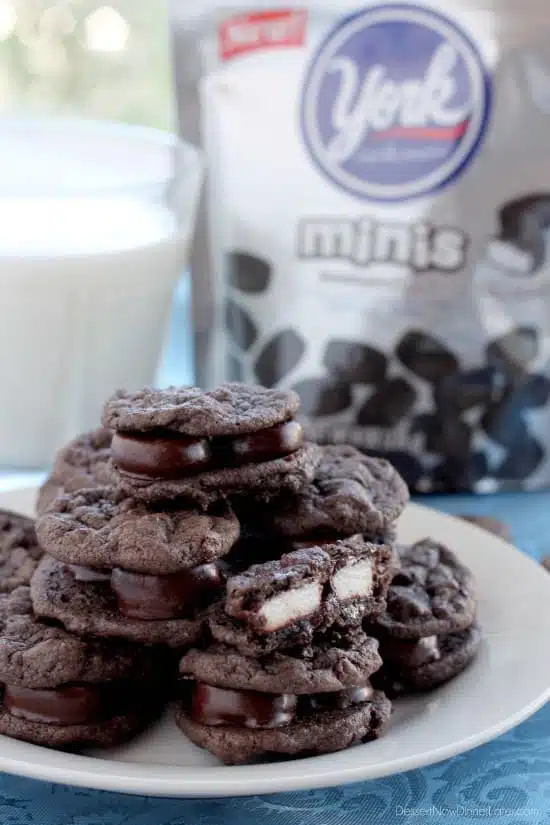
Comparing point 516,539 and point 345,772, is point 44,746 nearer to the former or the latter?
point 345,772

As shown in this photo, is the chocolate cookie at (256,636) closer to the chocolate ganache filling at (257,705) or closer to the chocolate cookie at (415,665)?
the chocolate ganache filling at (257,705)

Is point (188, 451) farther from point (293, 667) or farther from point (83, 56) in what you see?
point (83, 56)

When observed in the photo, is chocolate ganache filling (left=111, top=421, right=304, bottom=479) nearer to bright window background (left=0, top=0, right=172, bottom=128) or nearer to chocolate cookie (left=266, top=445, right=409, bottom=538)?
chocolate cookie (left=266, top=445, right=409, bottom=538)

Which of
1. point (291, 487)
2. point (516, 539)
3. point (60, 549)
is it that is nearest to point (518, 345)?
point (516, 539)

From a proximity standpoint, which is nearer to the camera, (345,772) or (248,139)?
(345,772)

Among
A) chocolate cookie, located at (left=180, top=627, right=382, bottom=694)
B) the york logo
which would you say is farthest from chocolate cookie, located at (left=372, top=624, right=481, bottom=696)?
the york logo

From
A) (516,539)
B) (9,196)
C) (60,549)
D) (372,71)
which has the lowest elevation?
(516,539)

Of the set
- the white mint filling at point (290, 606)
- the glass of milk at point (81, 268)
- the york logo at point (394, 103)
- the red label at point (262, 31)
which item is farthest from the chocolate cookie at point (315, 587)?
the red label at point (262, 31)
